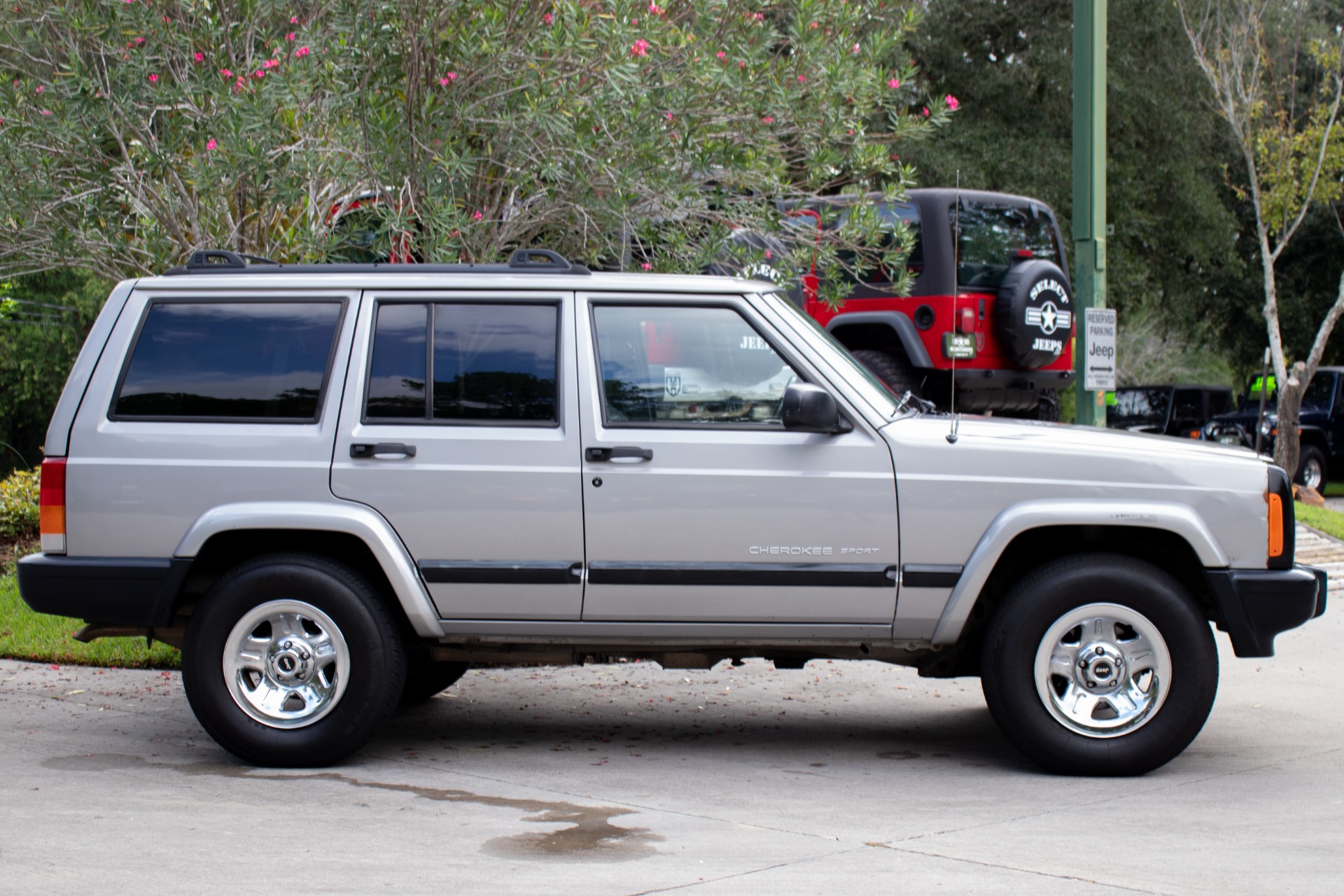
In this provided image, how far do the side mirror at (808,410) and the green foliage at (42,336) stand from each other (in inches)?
409

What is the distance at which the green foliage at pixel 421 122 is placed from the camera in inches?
287

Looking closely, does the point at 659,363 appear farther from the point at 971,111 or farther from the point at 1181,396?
the point at 1181,396

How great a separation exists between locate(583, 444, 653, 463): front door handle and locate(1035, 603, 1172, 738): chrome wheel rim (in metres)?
1.71

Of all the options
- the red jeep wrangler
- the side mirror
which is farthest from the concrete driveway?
the red jeep wrangler

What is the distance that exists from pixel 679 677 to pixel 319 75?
3.72 meters

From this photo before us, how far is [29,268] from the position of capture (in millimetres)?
9039

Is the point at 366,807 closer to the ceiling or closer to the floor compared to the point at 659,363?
closer to the floor

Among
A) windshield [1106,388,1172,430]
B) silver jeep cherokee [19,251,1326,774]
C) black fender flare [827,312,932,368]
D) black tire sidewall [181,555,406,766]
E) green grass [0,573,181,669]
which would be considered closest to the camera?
silver jeep cherokee [19,251,1326,774]

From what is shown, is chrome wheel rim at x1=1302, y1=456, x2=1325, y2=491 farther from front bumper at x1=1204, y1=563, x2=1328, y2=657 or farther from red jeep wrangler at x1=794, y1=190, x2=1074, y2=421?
front bumper at x1=1204, y1=563, x2=1328, y2=657

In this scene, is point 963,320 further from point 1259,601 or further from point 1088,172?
point 1259,601

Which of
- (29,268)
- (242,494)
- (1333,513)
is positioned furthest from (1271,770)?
(1333,513)

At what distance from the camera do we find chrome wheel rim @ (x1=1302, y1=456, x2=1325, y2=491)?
846 inches

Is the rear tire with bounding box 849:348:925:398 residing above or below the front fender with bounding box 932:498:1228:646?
above

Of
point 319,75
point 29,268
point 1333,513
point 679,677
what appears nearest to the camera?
point 319,75
